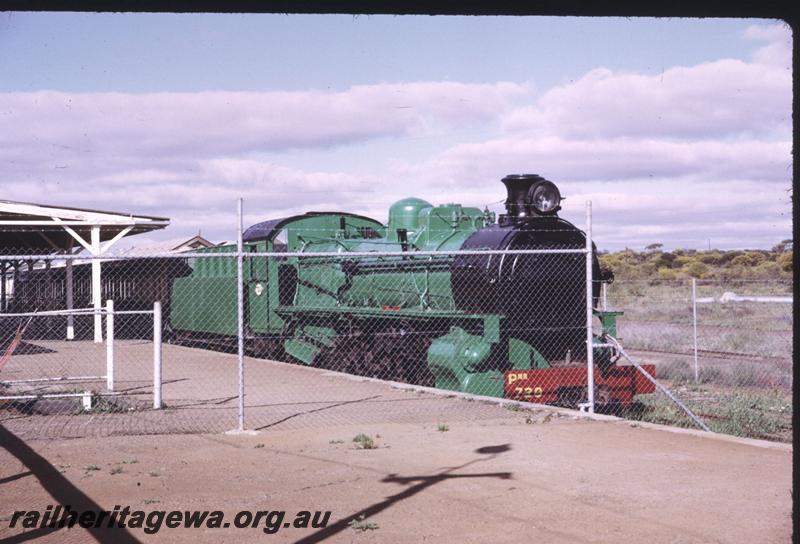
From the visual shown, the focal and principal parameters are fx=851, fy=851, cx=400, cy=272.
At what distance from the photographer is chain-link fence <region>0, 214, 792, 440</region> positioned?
10.2 meters

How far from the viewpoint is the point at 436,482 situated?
6582mm

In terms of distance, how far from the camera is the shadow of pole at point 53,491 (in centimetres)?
521

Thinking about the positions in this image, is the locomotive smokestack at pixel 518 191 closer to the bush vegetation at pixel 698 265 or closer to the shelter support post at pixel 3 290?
the shelter support post at pixel 3 290

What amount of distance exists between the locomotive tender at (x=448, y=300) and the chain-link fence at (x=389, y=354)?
3 cm

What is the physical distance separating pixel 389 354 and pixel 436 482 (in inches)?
298

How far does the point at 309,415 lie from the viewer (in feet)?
33.0

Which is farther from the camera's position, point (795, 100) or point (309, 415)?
point (309, 415)

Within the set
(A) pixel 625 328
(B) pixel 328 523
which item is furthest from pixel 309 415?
(A) pixel 625 328

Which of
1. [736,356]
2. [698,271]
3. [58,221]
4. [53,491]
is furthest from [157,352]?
[698,271]

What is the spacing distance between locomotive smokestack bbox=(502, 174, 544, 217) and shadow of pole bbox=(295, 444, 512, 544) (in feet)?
16.9

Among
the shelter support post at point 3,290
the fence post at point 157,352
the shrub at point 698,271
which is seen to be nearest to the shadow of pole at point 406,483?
the fence post at point 157,352

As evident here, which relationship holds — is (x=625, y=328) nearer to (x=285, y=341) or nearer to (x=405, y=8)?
(x=285, y=341)

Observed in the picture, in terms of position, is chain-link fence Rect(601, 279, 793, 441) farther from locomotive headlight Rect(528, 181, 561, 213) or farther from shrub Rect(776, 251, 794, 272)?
locomotive headlight Rect(528, 181, 561, 213)

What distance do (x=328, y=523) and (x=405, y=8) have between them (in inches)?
161
